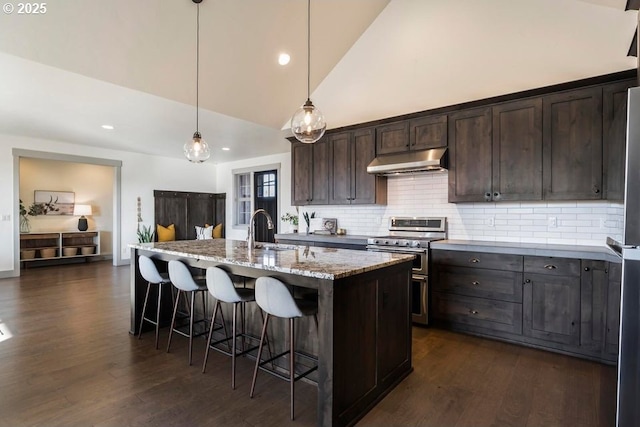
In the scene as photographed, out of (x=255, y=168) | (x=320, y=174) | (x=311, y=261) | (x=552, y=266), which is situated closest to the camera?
(x=311, y=261)

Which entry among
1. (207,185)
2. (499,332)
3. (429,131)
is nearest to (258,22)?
(429,131)

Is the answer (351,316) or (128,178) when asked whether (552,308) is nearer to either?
(351,316)

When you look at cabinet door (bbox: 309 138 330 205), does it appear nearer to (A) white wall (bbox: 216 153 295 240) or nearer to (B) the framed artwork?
(A) white wall (bbox: 216 153 295 240)

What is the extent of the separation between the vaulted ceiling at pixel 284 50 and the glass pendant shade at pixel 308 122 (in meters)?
1.56

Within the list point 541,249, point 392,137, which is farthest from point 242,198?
point 541,249

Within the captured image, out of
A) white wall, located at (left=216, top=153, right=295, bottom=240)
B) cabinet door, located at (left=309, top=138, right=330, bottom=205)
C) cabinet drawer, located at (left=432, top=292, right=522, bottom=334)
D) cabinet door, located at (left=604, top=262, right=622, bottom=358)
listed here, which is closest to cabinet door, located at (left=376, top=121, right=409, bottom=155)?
cabinet door, located at (left=309, top=138, right=330, bottom=205)

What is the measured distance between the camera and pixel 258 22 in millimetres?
3668

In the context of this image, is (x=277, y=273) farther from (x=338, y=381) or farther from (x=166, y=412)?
(x=166, y=412)

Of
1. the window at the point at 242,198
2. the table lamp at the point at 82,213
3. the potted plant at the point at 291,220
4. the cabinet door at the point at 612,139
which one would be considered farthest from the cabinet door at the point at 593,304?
the table lamp at the point at 82,213

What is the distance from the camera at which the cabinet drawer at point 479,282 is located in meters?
3.21

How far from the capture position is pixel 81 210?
27.2 ft

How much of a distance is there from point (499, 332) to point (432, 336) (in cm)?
63

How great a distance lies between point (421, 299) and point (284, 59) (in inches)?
132

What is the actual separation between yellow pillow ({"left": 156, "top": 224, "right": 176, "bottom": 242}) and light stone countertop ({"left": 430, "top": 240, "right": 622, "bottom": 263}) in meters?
6.78
